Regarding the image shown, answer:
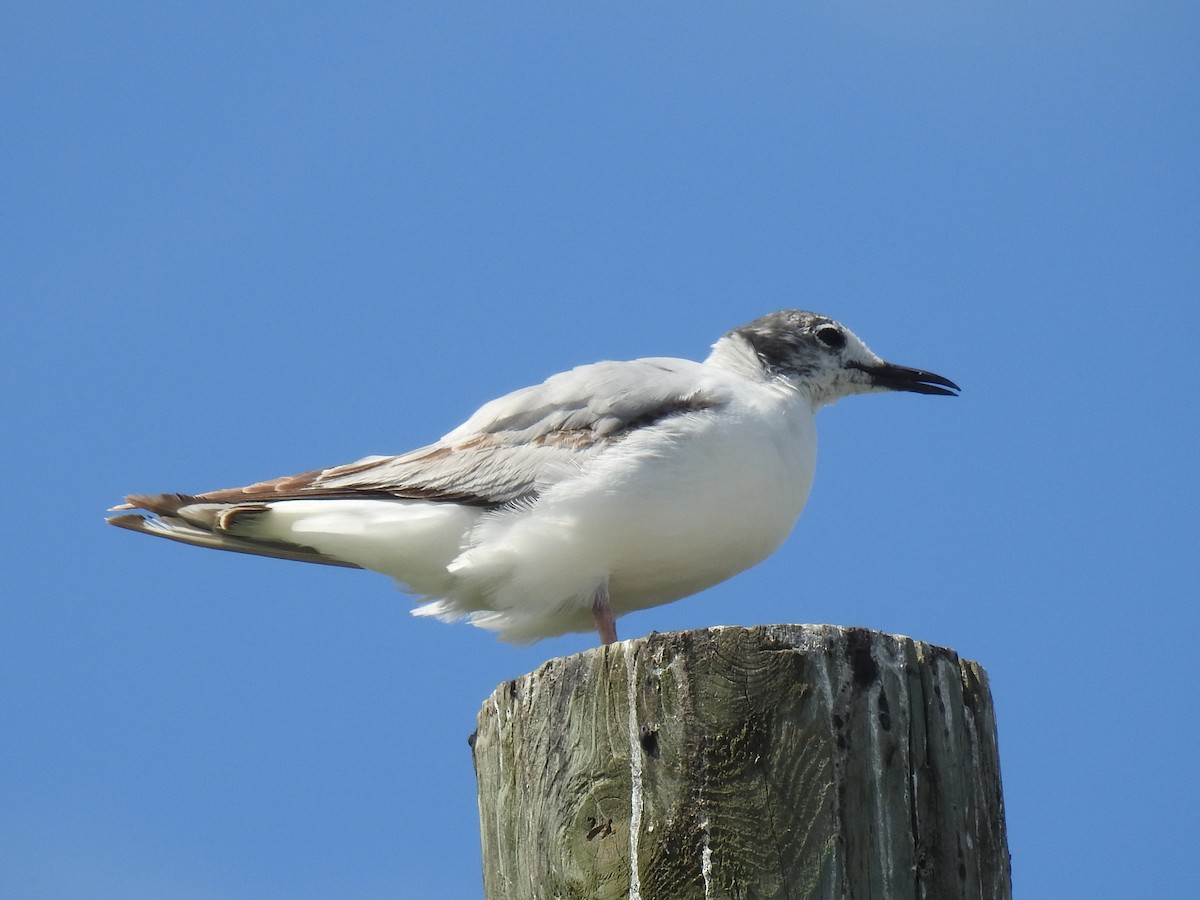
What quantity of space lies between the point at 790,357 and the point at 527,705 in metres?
3.62

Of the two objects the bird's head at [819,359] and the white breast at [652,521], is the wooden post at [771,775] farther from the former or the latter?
the bird's head at [819,359]

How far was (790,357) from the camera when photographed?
7.28 metres

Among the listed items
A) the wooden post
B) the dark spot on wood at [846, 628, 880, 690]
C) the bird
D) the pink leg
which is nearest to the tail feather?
the bird

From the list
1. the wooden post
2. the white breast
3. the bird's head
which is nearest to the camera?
the wooden post

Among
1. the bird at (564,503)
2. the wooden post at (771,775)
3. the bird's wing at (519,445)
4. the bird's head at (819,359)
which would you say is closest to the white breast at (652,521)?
the bird at (564,503)

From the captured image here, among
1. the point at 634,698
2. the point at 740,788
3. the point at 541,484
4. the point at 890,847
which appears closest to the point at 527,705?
the point at 634,698

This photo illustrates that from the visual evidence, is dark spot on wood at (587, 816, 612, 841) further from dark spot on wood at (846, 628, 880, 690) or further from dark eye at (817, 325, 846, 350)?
dark eye at (817, 325, 846, 350)

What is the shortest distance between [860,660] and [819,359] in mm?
3758

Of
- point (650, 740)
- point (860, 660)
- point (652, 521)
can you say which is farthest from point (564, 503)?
point (860, 660)

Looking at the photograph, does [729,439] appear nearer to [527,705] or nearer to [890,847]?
[527,705]

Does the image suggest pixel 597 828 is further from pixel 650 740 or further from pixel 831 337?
pixel 831 337

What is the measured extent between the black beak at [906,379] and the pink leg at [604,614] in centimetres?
203

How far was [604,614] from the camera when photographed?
6387 mm

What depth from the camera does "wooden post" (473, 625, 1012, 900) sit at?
11.7ft
